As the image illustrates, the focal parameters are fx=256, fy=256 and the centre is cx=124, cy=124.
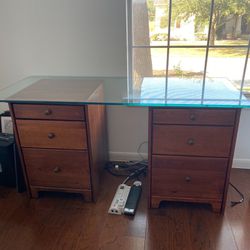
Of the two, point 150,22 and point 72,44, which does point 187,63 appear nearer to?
point 150,22

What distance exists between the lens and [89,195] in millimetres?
1733

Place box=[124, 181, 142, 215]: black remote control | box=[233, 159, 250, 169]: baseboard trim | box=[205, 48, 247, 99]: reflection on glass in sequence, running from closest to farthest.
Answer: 1. box=[124, 181, 142, 215]: black remote control
2. box=[205, 48, 247, 99]: reflection on glass
3. box=[233, 159, 250, 169]: baseboard trim

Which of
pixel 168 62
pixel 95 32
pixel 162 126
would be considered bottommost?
pixel 162 126

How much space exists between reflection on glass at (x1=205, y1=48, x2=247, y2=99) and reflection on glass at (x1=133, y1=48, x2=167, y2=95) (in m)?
0.32

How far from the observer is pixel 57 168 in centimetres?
167

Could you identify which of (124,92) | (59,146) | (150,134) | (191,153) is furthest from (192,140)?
(59,146)

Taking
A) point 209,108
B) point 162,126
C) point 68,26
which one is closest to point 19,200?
point 162,126

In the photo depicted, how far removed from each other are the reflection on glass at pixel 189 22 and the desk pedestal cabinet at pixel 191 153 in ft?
2.06

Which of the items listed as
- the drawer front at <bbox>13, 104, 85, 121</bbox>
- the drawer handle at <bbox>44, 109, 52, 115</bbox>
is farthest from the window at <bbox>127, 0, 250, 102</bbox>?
the drawer handle at <bbox>44, 109, 52, 115</bbox>

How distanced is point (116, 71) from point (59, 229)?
3.76 feet

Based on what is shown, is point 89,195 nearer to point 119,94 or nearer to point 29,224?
point 29,224

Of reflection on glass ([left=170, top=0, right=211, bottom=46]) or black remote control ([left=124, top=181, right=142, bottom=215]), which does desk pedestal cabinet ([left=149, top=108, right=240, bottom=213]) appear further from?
reflection on glass ([left=170, top=0, right=211, bottom=46])

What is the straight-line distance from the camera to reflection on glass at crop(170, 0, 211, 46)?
66.5 inches

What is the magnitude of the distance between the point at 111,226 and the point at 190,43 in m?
1.31
